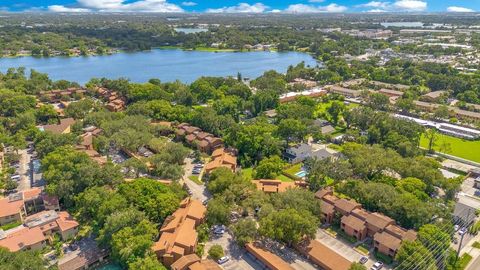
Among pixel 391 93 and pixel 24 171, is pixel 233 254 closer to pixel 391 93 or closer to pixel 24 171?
pixel 24 171

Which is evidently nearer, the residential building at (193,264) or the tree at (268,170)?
the residential building at (193,264)

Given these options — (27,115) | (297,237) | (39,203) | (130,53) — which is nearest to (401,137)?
(297,237)

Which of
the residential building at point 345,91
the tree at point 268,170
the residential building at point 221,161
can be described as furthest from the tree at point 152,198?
the residential building at point 345,91

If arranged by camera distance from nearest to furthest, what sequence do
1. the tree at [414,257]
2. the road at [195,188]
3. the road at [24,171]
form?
the tree at [414,257]
the road at [195,188]
the road at [24,171]

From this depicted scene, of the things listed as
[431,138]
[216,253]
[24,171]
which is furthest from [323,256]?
[24,171]

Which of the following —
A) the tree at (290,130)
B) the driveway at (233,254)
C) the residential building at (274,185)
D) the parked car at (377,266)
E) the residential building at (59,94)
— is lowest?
the parked car at (377,266)

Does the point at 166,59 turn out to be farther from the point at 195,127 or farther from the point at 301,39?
the point at 195,127

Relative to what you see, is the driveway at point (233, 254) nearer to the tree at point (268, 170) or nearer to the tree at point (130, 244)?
the tree at point (130, 244)

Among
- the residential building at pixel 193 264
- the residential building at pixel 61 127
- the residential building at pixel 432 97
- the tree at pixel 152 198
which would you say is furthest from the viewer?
the residential building at pixel 432 97
